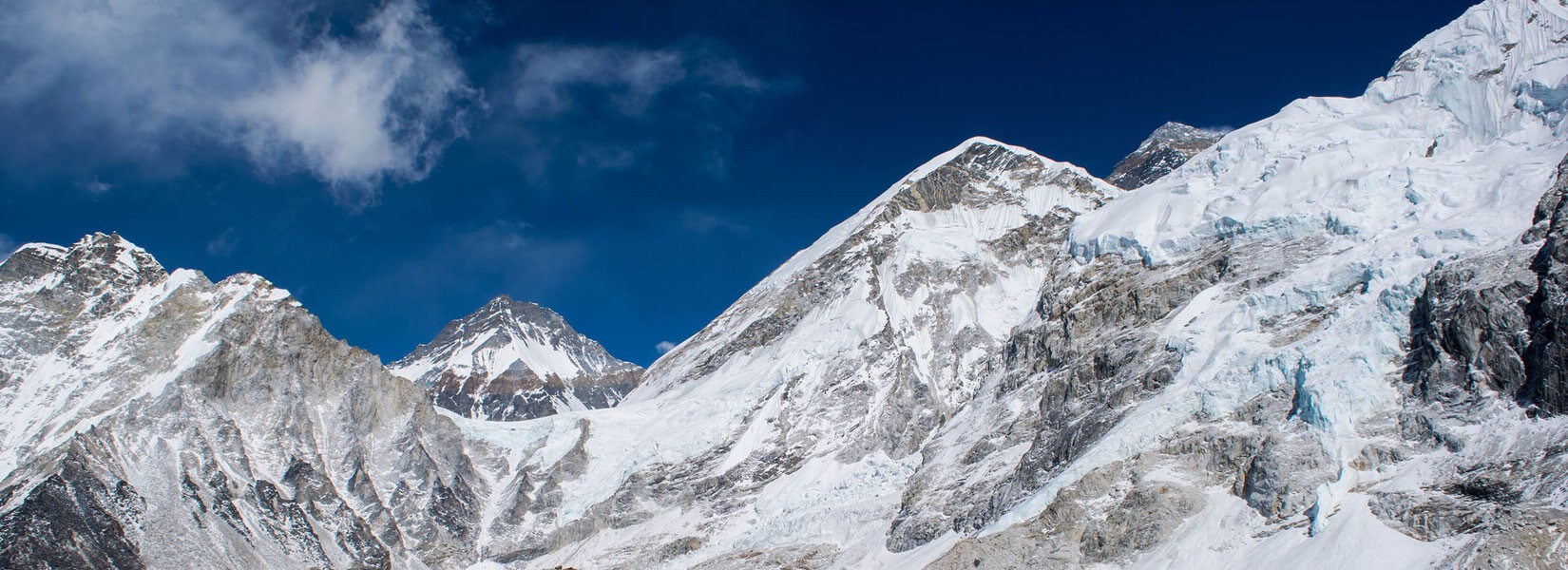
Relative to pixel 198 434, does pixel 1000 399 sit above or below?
below

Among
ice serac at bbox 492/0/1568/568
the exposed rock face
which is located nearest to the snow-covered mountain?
the exposed rock face

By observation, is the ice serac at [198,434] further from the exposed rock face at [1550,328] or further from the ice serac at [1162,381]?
the exposed rock face at [1550,328]

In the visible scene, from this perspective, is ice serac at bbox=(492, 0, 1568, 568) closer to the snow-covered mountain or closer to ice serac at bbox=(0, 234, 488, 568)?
the snow-covered mountain

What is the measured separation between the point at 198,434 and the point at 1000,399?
93.3 m

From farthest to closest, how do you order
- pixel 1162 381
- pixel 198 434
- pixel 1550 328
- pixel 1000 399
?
1. pixel 198 434
2. pixel 1000 399
3. pixel 1162 381
4. pixel 1550 328

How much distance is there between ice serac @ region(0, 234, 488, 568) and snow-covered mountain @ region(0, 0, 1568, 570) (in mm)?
425

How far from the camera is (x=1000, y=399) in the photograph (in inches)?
5069

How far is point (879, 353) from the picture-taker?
502ft

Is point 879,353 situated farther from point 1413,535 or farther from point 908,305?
point 1413,535

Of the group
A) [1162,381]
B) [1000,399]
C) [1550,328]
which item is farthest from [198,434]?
[1550,328]

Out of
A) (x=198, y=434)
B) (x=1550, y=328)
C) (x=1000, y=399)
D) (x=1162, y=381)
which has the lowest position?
(x=1550, y=328)

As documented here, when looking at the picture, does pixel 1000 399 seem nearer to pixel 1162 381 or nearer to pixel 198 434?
pixel 1162 381

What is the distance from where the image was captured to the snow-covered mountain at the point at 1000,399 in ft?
268

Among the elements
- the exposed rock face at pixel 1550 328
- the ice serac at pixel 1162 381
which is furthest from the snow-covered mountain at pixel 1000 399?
the ice serac at pixel 1162 381
